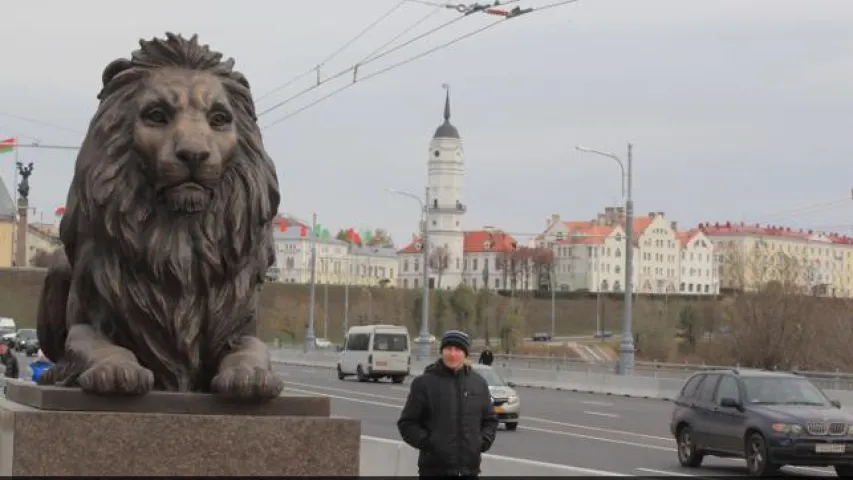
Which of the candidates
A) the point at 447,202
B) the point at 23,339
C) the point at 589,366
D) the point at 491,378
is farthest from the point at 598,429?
the point at 447,202

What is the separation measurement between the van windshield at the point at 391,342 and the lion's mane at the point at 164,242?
137 ft

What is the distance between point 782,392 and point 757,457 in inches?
62.1

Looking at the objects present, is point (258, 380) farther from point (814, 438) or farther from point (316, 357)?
point (316, 357)

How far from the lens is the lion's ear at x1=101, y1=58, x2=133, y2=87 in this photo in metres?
7.29

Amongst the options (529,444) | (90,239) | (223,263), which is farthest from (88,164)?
(529,444)

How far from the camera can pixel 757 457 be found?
19.4m

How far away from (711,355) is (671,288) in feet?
337

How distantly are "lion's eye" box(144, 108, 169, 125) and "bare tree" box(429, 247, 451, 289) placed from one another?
16888 centimetres

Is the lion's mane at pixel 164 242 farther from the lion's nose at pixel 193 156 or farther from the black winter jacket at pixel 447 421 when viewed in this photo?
the black winter jacket at pixel 447 421

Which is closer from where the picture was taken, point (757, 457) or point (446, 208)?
point (757, 457)

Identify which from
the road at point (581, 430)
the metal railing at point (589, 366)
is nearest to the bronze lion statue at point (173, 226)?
the road at point (581, 430)

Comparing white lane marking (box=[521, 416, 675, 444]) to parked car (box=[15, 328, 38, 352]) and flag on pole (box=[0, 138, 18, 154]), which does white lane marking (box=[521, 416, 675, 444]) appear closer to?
flag on pole (box=[0, 138, 18, 154])

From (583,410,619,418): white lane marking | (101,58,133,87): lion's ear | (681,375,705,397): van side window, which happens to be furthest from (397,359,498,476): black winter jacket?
(583,410,619,418): white lane marking

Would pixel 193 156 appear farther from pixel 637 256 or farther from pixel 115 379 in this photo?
pixel 637 256
